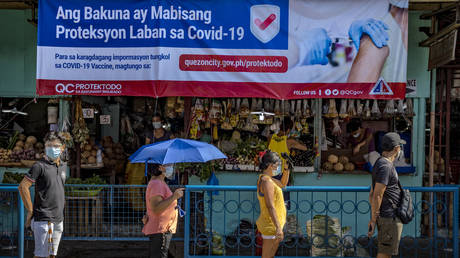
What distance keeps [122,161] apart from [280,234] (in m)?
6.04

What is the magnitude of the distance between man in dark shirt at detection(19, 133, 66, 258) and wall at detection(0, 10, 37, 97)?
3.99 metres

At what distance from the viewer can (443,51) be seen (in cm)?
711

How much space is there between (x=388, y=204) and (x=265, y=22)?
3.82 meters

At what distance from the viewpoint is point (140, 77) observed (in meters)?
7.32

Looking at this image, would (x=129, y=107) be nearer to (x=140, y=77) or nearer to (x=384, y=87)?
(x=140, y=77)

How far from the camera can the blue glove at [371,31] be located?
7324 mm

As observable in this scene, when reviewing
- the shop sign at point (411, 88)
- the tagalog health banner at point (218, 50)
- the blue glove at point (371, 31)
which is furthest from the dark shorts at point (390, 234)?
the shop sign at point (411, 88)

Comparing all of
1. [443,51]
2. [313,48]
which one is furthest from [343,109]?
[443,51]

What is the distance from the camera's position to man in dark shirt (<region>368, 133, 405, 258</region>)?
16.0ft

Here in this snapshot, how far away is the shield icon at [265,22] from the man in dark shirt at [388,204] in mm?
3164

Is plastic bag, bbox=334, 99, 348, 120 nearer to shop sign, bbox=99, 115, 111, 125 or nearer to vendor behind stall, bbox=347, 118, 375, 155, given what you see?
vendor behind stall, bbox=347, 118, 375, 155

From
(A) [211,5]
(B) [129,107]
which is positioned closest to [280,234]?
(A) [211,5]

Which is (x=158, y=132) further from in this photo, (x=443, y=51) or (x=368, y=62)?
(x=443, y=51)

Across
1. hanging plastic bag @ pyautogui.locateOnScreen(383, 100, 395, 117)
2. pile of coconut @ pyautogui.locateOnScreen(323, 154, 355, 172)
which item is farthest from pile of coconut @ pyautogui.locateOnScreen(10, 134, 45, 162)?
hanging plastic bag @ pyautogui.locateOnScreen(383, 100, 395, 117)
